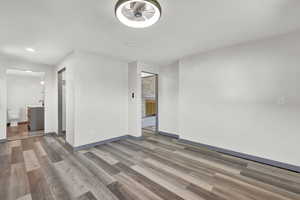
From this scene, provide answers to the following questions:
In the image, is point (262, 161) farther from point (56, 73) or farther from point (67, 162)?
point (56, 73)

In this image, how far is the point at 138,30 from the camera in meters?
2.28

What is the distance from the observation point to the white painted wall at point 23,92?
605cm

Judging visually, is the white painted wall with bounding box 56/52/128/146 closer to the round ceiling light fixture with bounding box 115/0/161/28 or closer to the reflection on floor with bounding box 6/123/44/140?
the reflection on floor with bounding box 6/123/44/140

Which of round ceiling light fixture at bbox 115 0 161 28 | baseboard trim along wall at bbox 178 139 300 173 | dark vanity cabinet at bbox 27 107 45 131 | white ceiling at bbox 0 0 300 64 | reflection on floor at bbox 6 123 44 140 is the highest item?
white ceiling at bbox 0 0 300 64

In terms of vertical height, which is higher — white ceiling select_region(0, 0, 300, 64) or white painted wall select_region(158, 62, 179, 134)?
white ceiling select_region(0, 0, 300, 64)

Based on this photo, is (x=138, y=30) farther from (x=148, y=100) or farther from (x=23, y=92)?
(x=23, y=92)

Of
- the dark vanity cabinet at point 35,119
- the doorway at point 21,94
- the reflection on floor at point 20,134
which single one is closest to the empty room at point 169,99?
the reflection on floor at point 20,134

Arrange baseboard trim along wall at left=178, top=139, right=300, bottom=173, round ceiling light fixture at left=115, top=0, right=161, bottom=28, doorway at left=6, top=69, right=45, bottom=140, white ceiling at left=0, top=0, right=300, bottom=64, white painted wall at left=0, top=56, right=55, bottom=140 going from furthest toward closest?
doorway at left=6, top=69, right=45, bottom=140
white painted wall at left=0, top=56, right=55, bottom=140
baseboard trim along wall at left=178, top=139, right=300, bottom=173
white ceiling at left=0, top=0, right=300, bottom=64
round ceiling light fixture at left=115, top=0, right=161, bottom=28

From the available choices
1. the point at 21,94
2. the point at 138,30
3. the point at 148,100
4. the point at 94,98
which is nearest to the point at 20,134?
the point at 21,94

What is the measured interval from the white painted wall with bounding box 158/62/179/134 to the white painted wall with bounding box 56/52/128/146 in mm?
1287

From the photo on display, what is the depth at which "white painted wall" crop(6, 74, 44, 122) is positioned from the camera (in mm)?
6051

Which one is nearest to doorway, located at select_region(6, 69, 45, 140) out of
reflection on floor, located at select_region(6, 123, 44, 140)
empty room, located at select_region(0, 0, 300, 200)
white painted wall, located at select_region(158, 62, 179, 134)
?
reflection on floor, located at select_region(6, 123, 44, 140)

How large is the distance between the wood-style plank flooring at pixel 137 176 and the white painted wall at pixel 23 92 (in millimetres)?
4151

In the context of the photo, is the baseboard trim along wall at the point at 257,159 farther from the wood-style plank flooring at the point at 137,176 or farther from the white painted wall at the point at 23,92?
the white painted wall at the point at 23,92
